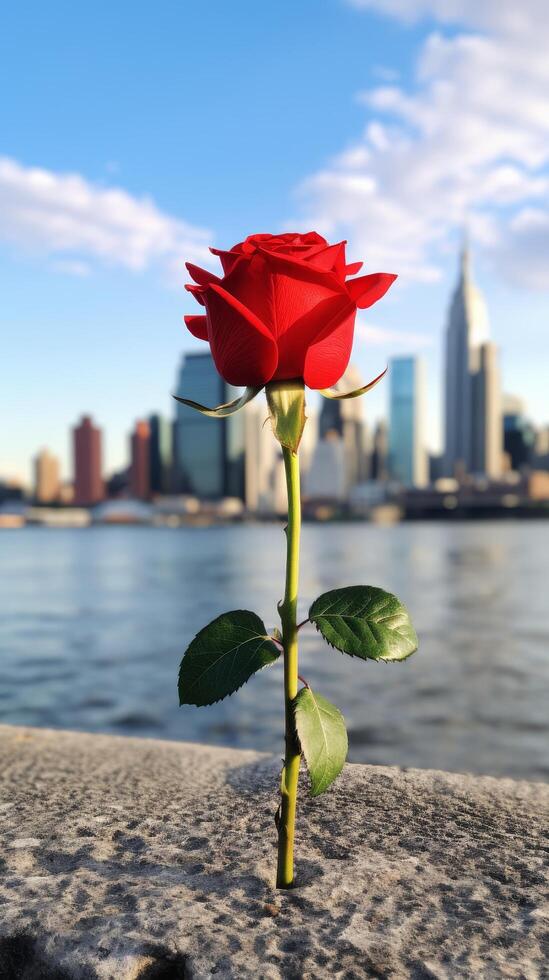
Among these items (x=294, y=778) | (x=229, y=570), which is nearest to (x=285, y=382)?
(x=294, y=778)

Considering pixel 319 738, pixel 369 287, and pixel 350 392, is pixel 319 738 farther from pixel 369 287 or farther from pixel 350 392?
pixel 369 287

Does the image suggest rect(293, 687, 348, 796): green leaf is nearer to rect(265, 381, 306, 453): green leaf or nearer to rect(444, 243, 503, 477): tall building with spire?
rect(265, 381, 306, 453): green leaf

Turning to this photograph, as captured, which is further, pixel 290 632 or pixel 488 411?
pixel 488 411

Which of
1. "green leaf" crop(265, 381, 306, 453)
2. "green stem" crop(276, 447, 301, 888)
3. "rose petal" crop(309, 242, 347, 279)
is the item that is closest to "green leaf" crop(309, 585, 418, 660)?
"green stem" crop(276, 447, 301, 888)

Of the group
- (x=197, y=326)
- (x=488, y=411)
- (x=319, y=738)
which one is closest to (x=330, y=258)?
(x=197, y=326)

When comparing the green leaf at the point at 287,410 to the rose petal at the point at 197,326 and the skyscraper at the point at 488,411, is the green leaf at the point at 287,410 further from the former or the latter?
the skyscraper at the point at 488,411

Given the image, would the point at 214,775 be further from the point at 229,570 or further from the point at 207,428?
the point at 207,428
